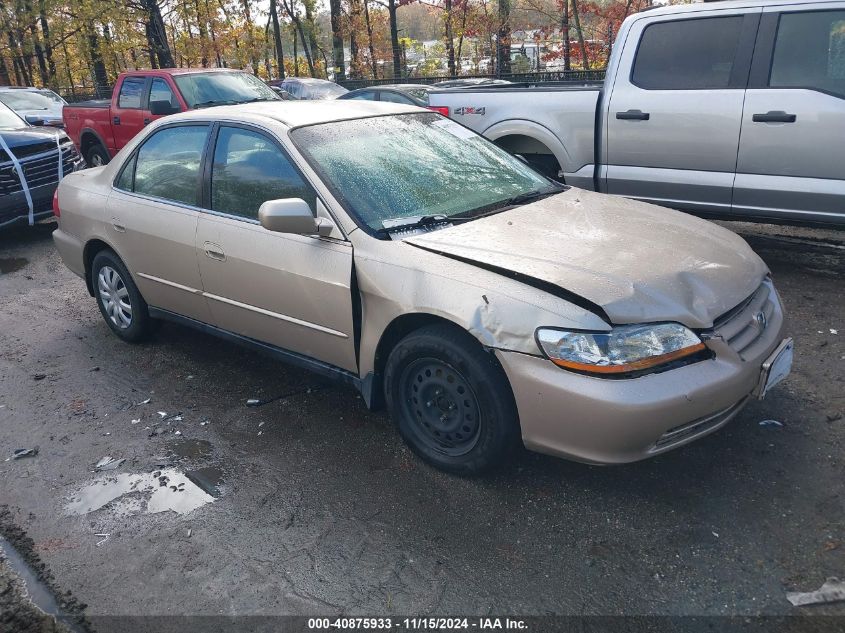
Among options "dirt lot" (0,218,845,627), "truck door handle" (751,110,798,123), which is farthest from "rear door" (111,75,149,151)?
"truck door handle" (751,110,798,123)

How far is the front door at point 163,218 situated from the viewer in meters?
4.30

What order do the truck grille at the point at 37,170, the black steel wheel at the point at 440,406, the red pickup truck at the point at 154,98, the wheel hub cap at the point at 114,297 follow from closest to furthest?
the black steel wheel at the point at 440,406
the wheel hub cap at the point at 114,297
the truck grille at the point at 37,170
the red pickup truck at the point at 154,98

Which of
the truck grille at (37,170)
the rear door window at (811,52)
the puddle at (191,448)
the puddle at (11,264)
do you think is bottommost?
the puddle at (11,264)

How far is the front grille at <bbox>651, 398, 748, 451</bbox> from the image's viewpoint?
286 cm

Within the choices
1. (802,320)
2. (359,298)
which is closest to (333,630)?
(359,298)

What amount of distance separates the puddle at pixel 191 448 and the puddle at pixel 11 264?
4.81 metres

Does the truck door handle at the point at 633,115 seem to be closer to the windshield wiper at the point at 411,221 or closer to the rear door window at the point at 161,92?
the windshield wiper at the point at 411,221

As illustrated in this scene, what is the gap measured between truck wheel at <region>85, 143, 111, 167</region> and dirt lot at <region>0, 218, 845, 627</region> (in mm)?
8195

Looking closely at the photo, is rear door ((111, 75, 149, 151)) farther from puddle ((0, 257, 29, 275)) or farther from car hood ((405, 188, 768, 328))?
car hood ((405, 188, 768, 328))

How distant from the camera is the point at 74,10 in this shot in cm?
2180

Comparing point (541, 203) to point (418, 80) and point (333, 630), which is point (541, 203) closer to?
point (333, 630)

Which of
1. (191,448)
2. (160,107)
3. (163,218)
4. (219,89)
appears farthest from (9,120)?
(191,448)

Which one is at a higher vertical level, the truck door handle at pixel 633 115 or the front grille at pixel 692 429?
the truck door handle at pixel 633 115

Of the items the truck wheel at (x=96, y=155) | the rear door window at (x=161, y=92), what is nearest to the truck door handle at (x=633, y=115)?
the rear door window at (x=161, y=92)
